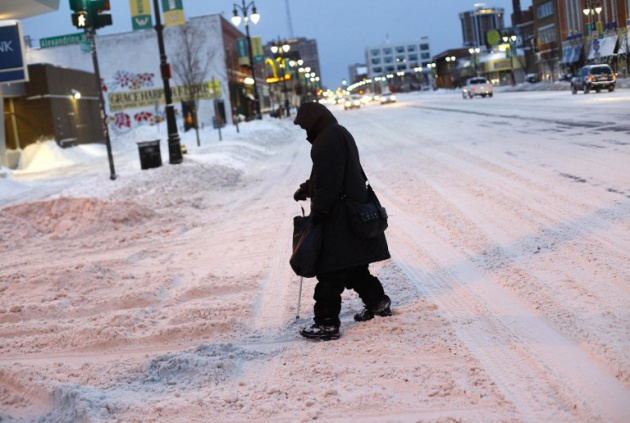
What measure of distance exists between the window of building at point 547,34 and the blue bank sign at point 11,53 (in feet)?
268

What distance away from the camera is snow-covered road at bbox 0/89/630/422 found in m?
4.54

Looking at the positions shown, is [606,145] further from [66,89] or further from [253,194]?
[66,89]

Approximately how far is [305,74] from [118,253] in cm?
11191

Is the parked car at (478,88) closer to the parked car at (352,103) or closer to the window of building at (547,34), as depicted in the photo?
the parked car at (352,103)

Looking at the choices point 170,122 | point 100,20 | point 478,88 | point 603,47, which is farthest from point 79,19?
point 603,47

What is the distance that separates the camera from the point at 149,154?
2106cm

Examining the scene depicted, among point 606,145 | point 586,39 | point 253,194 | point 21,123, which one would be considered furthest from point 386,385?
point 586,39

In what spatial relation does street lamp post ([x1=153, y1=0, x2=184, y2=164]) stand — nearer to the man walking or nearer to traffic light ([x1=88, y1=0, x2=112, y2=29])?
traffic light ([x1=88, y1=0, x2=112, y2=29])

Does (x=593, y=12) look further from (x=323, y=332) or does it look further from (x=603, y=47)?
(x=323, y=332)

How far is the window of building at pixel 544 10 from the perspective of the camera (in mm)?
94250

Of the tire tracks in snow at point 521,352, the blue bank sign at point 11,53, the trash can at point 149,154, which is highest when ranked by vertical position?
the blue bank sign at point 11,53

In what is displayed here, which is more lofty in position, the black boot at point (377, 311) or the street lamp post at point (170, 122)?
the street lamp post at point (170, 122)

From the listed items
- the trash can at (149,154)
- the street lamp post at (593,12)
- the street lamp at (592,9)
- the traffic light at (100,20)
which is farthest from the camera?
the street lamp at (592,9)

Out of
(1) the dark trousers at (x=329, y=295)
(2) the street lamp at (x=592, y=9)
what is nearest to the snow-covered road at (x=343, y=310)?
(1) the dark trousers at (x=329, y=295)
